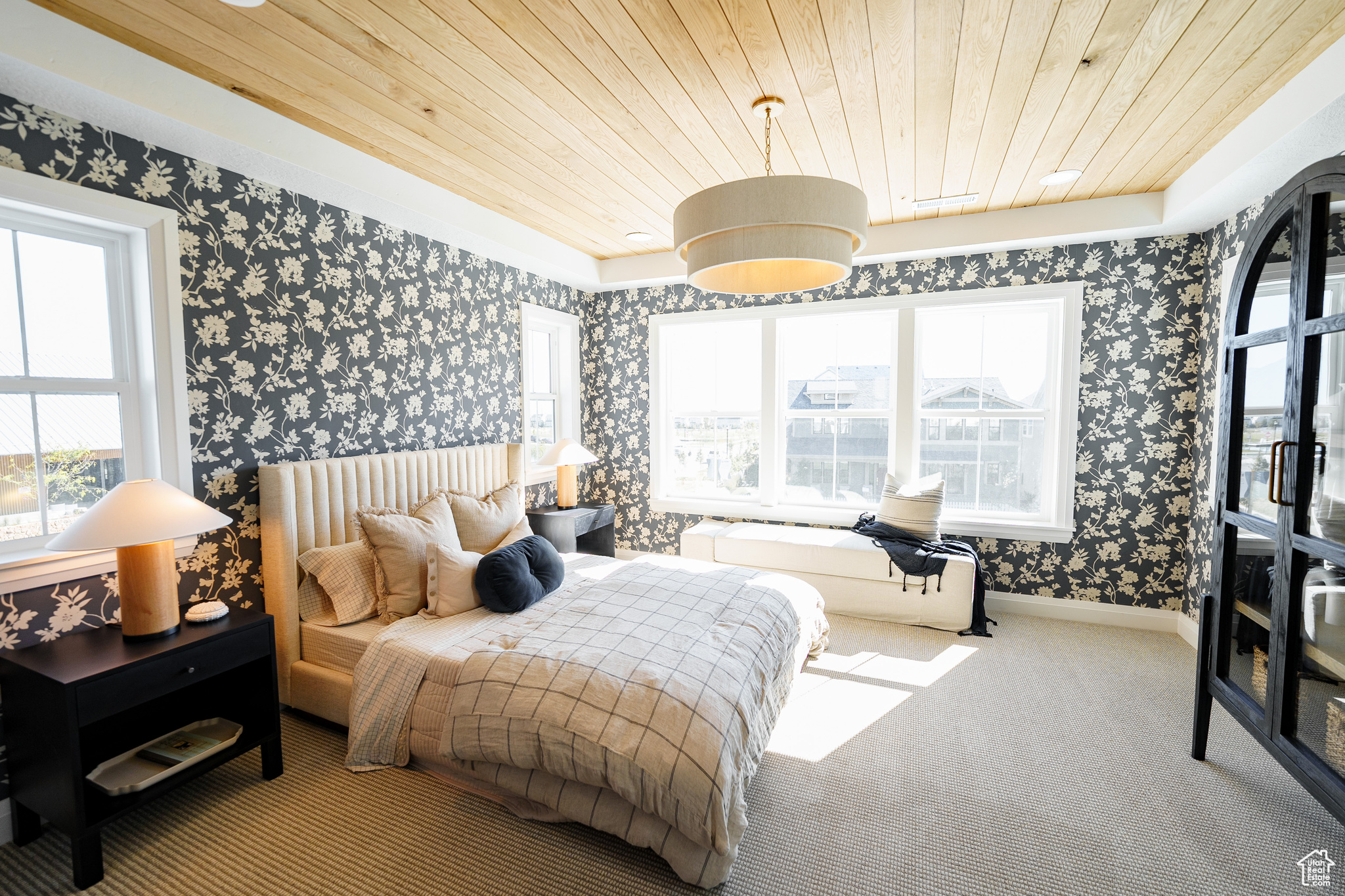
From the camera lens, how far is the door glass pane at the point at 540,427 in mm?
4594

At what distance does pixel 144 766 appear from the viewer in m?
1.98

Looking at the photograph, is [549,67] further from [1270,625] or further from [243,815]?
[1270,625]

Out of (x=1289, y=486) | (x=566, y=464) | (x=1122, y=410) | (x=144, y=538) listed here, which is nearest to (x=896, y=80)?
(x=1289, y=486)

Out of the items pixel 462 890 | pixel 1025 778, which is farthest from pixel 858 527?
pixel 462 890

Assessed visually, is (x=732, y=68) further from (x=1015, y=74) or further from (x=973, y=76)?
(x=1015, y=74)

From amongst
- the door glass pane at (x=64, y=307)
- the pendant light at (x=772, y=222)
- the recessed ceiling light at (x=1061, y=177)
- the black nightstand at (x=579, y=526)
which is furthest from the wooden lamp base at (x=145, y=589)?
the recessed ceiling light at (x=1061, y=177)

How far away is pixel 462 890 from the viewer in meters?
1.75

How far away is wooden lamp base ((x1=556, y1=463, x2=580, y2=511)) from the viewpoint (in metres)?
4.50

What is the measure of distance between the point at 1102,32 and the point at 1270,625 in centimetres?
208

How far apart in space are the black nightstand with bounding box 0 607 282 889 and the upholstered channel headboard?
30 centimetres

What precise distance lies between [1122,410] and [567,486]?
12.8ft

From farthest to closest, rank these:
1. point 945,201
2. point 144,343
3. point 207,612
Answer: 1. point 945,201
2. point 144,343
3. point 207,612

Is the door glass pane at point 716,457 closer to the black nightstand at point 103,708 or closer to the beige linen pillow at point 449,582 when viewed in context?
the beige linen pillow at point 449,582

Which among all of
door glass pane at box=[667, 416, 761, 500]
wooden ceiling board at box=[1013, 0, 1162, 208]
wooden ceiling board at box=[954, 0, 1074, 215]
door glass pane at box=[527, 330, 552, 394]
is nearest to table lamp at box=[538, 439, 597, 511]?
door glass pane at box=[527, 330, 552, 394]
